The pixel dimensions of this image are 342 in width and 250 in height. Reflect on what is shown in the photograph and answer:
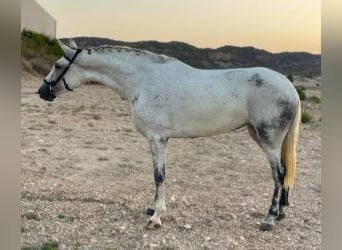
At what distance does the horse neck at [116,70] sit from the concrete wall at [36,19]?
29cm

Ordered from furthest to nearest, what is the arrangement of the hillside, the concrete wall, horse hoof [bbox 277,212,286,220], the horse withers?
the hillside < horse hoof [bbox 277,212,286,220] < the horse withers < the concrete wall

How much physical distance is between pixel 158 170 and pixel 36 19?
1.02 meters

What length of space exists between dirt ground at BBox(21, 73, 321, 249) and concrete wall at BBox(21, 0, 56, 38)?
1063 millimetres

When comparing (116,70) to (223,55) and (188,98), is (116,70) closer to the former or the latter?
(188,98)

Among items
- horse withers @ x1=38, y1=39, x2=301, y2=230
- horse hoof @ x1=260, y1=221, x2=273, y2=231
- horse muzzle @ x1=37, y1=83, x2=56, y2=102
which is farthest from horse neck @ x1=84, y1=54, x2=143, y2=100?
horse hoof @ x1=260, y1=221, x2=273, y2=231

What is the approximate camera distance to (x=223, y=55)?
2791mm

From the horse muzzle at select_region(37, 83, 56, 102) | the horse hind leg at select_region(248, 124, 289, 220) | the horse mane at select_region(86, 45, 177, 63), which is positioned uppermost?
the horse mane at select_region(86, 45, 177, 63)

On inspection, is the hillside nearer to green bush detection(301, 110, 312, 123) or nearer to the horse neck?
the horse neck

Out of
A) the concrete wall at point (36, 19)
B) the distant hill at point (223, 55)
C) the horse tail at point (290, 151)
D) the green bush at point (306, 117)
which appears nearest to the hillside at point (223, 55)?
the distant hill at point (223, 55)

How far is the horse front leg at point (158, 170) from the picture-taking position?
234cm

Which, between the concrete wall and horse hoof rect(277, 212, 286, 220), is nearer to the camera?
the concrete wall

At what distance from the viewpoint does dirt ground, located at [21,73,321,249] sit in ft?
7.50

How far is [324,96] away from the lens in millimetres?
906
